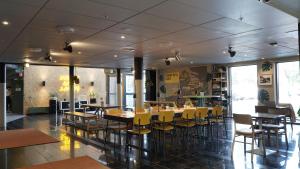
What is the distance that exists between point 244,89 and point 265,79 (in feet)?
→ 4.31

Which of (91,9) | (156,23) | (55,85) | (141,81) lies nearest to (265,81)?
(141,81)

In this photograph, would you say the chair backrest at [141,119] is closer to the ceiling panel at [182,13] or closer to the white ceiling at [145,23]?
the white ceiling at [145,23]

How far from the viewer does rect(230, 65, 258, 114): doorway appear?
11.3 meters

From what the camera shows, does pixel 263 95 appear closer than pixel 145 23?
No

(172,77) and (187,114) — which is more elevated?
(172,77)

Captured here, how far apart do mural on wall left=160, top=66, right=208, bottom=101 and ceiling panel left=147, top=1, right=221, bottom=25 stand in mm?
8508

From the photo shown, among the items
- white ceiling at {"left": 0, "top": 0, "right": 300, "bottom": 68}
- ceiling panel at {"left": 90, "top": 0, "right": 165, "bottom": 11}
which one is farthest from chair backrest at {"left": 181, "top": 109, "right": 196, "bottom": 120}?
ceiling panel at {"left": 90, "top": 0, "right": 165, "bottom": 11}

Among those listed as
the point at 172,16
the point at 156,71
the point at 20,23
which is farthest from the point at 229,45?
the point at 156,71

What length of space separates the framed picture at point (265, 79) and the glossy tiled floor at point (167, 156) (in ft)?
14.9

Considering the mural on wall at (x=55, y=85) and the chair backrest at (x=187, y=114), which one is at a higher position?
the mural on wall at (x=55, y=85)

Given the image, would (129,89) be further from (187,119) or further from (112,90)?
(187,119)

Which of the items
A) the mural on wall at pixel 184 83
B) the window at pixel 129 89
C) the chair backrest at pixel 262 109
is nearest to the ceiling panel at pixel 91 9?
the chair backrest at pixel 262 109

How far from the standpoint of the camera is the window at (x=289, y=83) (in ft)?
32.8

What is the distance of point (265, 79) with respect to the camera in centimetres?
1062
